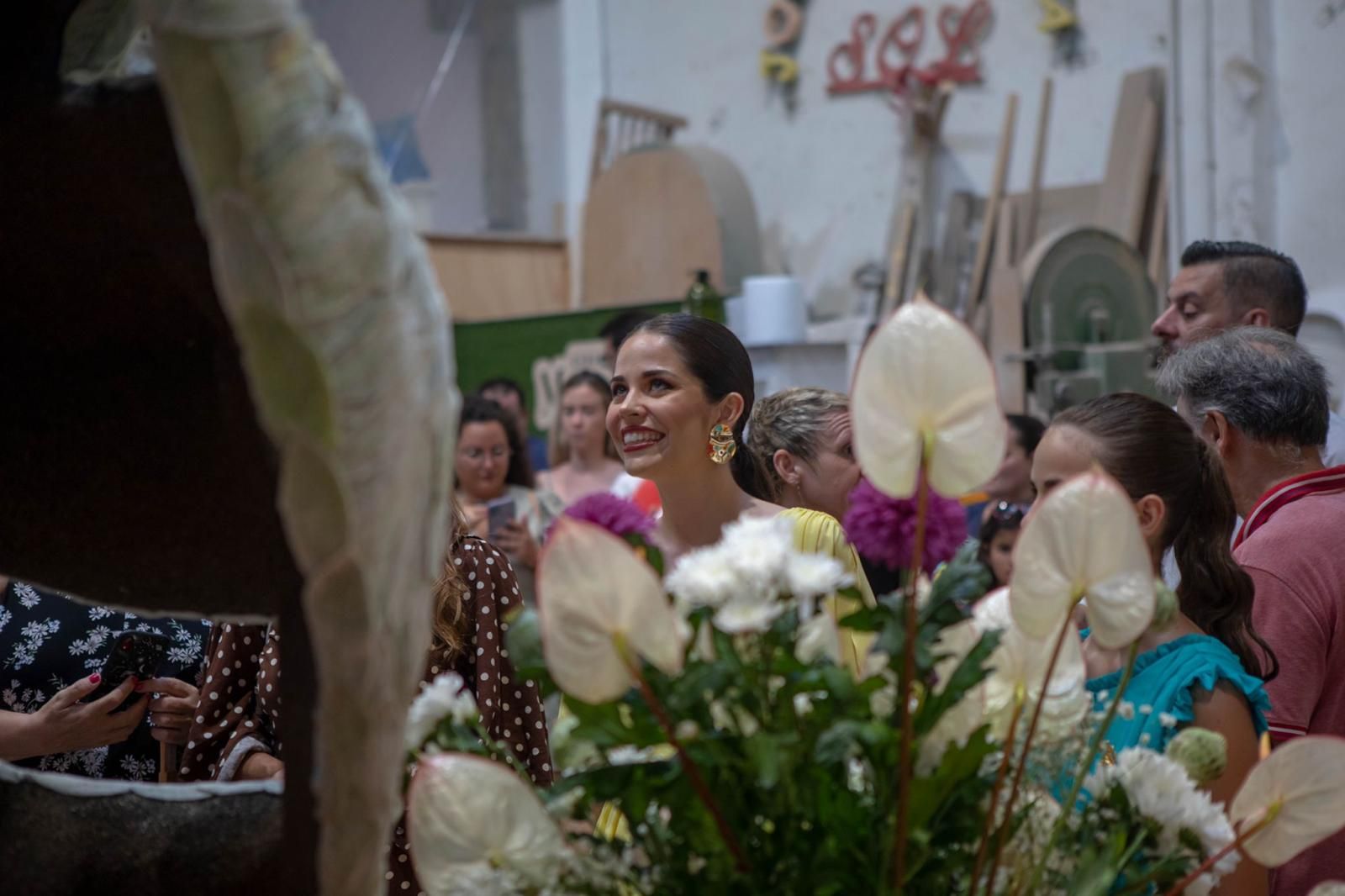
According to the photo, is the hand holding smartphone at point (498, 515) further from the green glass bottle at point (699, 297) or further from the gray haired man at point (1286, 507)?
the green glass bottle at point (699, 297)

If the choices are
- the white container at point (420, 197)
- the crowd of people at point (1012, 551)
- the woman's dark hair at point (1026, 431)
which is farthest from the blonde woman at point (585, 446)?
the white container at point (420, 197)

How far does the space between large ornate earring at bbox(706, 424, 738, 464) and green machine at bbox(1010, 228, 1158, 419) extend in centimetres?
368

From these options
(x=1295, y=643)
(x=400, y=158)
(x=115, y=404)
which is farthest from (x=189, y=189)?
(x=400, y=158)

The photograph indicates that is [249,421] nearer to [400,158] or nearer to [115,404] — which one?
[115,404]

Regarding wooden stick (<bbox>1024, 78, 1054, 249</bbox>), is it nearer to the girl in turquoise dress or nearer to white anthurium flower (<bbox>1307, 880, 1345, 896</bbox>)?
the girl in turquoise dress

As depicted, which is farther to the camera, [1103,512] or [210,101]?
[1103,512]

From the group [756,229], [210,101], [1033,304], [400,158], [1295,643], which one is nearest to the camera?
[210,101]

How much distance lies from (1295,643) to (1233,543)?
384mm

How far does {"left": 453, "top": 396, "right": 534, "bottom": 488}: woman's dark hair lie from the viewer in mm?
4664

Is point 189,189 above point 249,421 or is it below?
above

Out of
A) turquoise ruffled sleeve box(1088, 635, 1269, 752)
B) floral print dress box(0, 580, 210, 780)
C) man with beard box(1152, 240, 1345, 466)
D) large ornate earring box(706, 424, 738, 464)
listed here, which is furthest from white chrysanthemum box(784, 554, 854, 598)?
man with beard box(1152, 240, 1345, 466)

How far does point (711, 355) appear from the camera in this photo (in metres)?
2.74

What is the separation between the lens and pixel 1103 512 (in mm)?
896

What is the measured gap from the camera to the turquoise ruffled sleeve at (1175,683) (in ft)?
5.58
